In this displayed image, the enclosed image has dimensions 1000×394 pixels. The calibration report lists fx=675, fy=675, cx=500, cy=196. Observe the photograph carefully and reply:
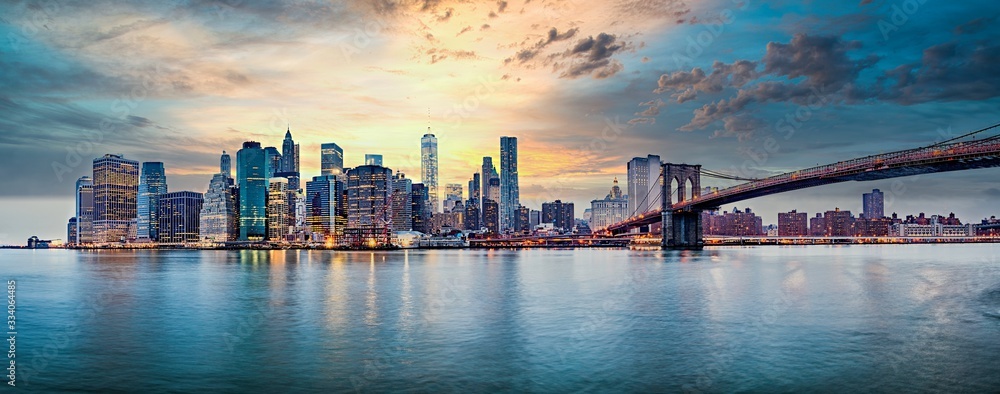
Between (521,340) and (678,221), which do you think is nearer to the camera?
(521,340)

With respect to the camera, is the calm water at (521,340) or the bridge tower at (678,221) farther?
the bridge tower at (678,221)

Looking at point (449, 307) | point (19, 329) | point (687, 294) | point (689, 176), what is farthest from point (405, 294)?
point (689, 176)

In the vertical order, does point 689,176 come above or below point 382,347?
above

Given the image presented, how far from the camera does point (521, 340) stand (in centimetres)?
2450

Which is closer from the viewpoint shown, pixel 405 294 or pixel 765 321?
pixel 765 321

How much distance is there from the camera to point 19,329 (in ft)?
94.7

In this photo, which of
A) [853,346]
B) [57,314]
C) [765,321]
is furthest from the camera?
[57,314]

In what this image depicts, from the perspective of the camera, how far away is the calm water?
18297mm

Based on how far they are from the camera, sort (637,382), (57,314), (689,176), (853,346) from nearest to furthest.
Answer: (637,382) < (853,346) < (57,314) < (689,176)

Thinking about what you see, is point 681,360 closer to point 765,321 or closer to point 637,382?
point 637,382

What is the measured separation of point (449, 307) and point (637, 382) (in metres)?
18.3

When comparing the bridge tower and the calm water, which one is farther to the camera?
the bridge tower

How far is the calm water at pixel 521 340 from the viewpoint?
60.0ft

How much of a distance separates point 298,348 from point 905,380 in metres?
18.4
